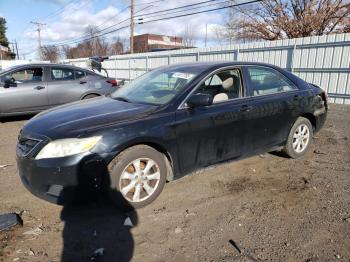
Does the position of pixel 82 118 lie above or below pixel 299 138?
above

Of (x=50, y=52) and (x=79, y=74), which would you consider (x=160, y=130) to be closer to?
(x=79, y=74)

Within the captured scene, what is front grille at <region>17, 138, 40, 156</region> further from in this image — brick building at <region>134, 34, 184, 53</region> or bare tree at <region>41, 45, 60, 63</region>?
bare tree at <region>41, 45, 60, 63</region>

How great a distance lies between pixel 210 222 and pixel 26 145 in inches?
83.3

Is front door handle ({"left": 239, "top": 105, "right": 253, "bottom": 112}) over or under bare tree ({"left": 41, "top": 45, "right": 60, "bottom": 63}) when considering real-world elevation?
under

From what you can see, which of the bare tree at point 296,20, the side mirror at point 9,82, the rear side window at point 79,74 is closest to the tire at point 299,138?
the rear side window at point 79,74

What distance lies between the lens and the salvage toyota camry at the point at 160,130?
3.02m

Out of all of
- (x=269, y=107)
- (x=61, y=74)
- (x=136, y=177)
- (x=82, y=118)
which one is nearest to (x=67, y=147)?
(x=82, y=118)

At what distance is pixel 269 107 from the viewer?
4363mm

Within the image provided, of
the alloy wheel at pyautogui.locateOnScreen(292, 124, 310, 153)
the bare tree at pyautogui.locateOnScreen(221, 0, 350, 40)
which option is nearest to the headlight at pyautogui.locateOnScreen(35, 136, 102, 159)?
the alloy wheel at pyautogui.locateOnScreen(292, 124, 310, 153)

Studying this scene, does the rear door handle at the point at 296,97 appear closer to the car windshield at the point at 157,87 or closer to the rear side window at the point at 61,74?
the car windshield at the point at 157,87

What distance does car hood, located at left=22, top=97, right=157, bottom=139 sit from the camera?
309 centimetres

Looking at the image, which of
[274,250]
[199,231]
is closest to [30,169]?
[199,231]

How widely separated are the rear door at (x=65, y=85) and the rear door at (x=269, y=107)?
5.41 metres

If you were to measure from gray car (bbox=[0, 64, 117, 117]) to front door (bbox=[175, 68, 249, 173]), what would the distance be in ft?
16.9
